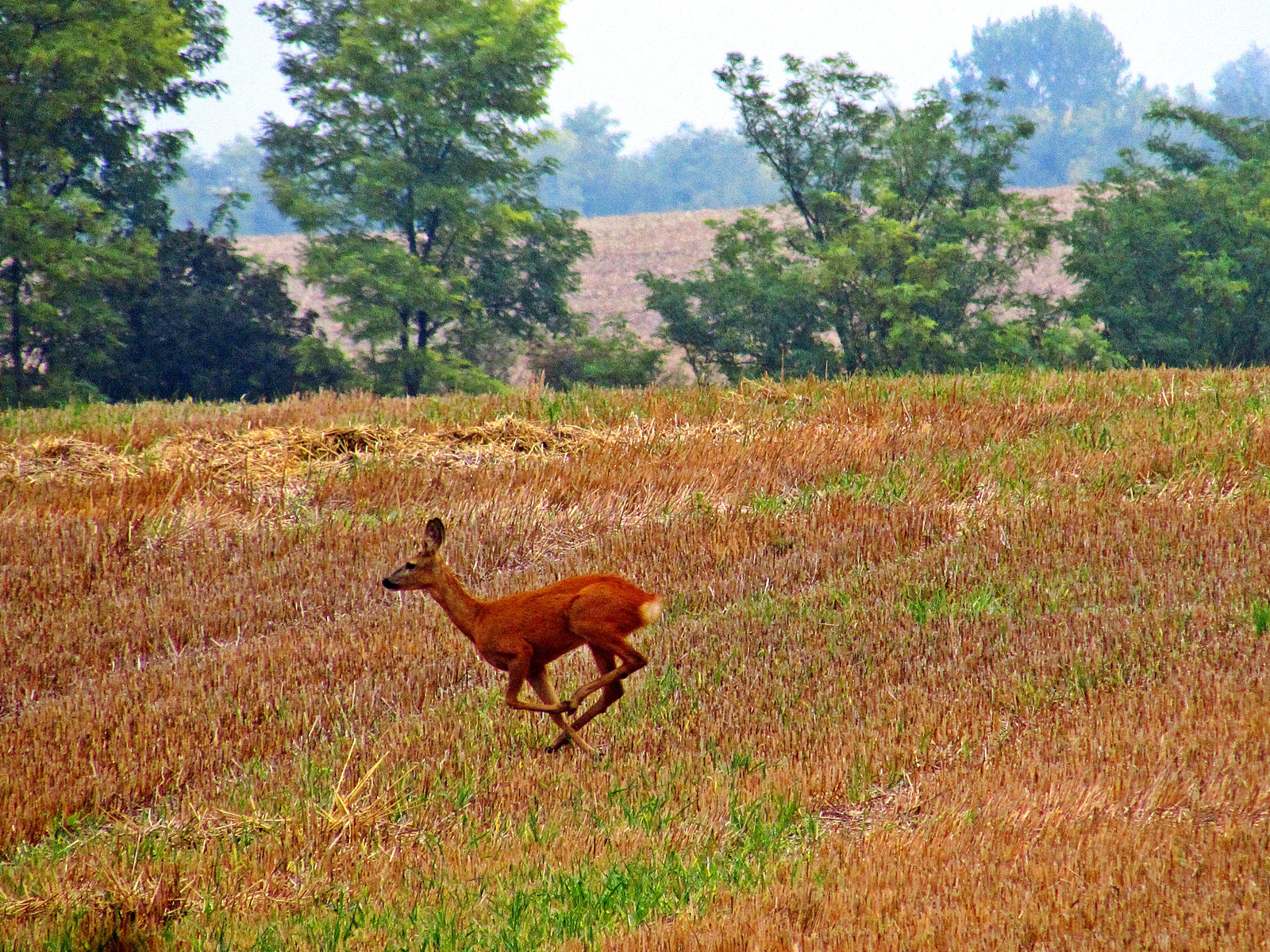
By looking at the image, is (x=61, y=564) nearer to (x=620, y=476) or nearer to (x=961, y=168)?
(x=620, y=476)

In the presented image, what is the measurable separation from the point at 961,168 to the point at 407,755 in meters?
33.6

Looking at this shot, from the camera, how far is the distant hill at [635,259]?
67.5 metres

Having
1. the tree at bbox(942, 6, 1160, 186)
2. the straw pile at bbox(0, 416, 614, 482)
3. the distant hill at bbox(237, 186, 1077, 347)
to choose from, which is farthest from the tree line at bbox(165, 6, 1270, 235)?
the straw pile at bbox(0, 416, 614, 482)

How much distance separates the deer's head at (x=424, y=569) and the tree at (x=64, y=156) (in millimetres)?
26816

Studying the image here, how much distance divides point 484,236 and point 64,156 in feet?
40.5

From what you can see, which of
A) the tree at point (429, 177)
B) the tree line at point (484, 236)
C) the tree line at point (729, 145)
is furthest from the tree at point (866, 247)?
the tree line at point (729, 145)

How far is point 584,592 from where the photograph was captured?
529 centimetres

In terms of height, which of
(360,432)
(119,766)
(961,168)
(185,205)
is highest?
(185,205)

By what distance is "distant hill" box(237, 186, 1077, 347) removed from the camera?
6750cm

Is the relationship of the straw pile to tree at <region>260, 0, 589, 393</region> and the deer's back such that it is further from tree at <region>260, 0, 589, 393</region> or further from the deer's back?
tree at <region>260, 0, 589, 393</region>

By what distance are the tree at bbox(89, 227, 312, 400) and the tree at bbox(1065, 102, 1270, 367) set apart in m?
23.1

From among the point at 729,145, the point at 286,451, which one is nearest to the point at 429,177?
the point at 286,451

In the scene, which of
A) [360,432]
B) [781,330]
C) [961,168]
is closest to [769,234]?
[781,330]

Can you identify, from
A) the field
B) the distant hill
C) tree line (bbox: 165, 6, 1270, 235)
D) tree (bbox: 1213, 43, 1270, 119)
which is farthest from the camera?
tree (bbox: 1213, 43, 1270, 119)
